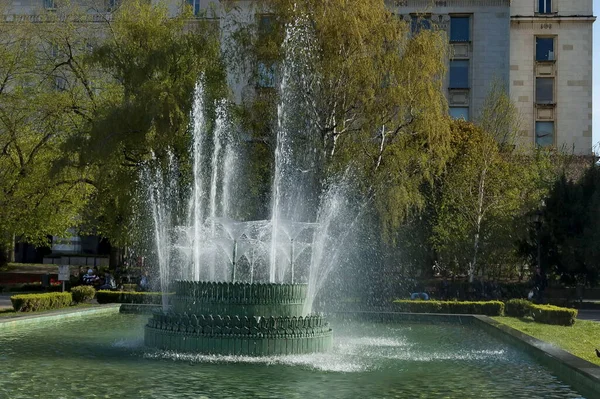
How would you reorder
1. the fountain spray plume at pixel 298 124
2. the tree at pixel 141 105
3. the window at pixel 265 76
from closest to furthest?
the fountain spray plume at pixel 298 124, the tree at pixel 141 105, the window at pixel 265 76

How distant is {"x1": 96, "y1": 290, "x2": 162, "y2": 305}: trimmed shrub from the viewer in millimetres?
27719

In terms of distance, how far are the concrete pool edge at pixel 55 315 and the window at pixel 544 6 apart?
40.9 m

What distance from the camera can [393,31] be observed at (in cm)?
2858

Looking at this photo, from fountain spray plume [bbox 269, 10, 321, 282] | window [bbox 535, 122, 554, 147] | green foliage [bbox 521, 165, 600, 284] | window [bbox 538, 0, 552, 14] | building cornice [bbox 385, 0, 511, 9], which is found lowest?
green foliage [bbox 521, 165, 600, 284]

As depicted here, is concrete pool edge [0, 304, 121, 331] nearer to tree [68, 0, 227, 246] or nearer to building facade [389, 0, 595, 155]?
tree [68, 0, 227, 246]

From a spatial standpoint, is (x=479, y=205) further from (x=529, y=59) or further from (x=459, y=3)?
(x=529, y=59)

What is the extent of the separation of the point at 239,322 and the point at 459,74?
42.4 metres

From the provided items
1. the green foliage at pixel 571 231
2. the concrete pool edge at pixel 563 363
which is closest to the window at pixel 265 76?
the green foliage at pixel 571 231

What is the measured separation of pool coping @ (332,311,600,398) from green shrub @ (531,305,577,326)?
1882 millimetres

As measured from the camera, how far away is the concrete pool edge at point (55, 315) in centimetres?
1902

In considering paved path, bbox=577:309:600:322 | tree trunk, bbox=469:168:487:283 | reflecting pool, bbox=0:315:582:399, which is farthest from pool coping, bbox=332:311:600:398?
tree trunk, bbox=469:168:487:283

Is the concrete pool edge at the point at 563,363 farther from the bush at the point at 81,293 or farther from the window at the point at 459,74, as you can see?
the window at the point at 459,74

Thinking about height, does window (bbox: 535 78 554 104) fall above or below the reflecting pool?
above

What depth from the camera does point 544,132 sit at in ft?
180
